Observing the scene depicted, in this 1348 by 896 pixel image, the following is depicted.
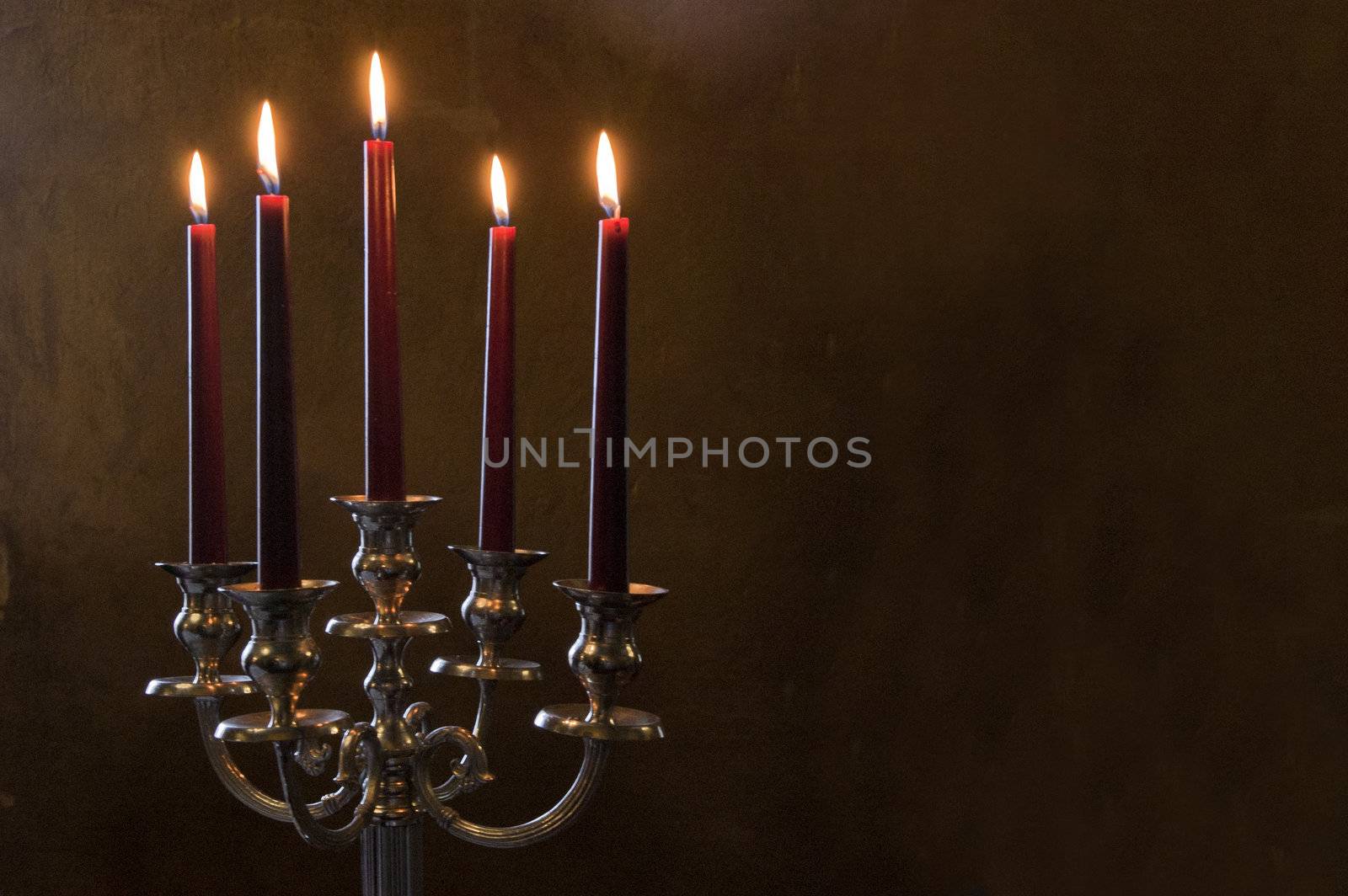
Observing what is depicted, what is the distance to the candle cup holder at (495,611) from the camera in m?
0.58

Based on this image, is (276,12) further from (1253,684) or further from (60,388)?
(1253,684)

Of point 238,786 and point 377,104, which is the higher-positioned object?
point 377,104

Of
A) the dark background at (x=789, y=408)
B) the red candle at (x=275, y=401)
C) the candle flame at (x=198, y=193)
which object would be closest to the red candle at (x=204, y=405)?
the candle flame at (x=198, y=193)

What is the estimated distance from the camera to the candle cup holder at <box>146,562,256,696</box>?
0.59 m

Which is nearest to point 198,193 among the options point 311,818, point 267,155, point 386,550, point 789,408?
point 267,155

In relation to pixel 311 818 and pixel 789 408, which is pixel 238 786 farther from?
pixel 789 408

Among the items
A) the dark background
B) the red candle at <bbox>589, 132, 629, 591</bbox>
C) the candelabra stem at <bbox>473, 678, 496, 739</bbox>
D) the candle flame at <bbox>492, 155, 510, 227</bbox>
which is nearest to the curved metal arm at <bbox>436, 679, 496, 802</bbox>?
the candelabra stem at <bbox>473, 678, 496, 739</bbox>

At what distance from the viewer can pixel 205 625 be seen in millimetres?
595

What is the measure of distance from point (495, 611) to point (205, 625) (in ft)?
0.47

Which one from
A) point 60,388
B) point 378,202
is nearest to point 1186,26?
point 378,202

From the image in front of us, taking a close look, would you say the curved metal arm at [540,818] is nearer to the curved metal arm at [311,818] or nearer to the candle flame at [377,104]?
the curved metal arm at [311,818]

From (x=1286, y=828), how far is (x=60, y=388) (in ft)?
3.62

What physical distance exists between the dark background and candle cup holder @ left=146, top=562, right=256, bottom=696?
438 mm

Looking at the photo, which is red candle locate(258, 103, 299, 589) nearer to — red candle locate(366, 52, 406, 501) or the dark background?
red candle locate(366, 52, 406, 501)
